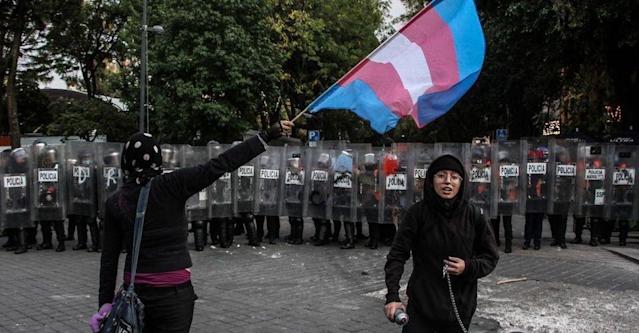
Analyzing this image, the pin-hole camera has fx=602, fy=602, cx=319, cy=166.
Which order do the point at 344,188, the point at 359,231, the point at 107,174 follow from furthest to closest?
the point at 359,231 < the point at 344,188 < the point at 107,174

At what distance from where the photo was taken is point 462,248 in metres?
3.55

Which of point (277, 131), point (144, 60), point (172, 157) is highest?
point (144, 60)

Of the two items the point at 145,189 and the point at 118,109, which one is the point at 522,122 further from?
the point at 145,189

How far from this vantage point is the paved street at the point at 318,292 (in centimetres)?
644

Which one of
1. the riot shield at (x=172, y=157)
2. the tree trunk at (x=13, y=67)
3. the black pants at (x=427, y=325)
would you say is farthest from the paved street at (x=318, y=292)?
the tree trunk at (x=13, y=67)

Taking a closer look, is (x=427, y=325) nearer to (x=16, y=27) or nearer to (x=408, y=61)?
(x=408, y=61)

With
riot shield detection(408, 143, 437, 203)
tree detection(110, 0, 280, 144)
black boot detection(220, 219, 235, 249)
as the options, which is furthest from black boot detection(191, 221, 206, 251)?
tree detection(110, 0, 280, 144)

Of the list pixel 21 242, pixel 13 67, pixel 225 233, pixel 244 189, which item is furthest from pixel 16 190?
pixel 13 67

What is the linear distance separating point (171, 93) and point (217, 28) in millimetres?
3513

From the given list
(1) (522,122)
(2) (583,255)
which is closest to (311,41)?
(1) (522,122)

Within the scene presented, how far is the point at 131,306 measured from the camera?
131 inches

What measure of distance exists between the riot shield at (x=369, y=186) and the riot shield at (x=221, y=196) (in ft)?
8.32

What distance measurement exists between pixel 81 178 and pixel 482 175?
7613 mm

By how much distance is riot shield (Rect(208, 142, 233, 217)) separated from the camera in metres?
11.6
